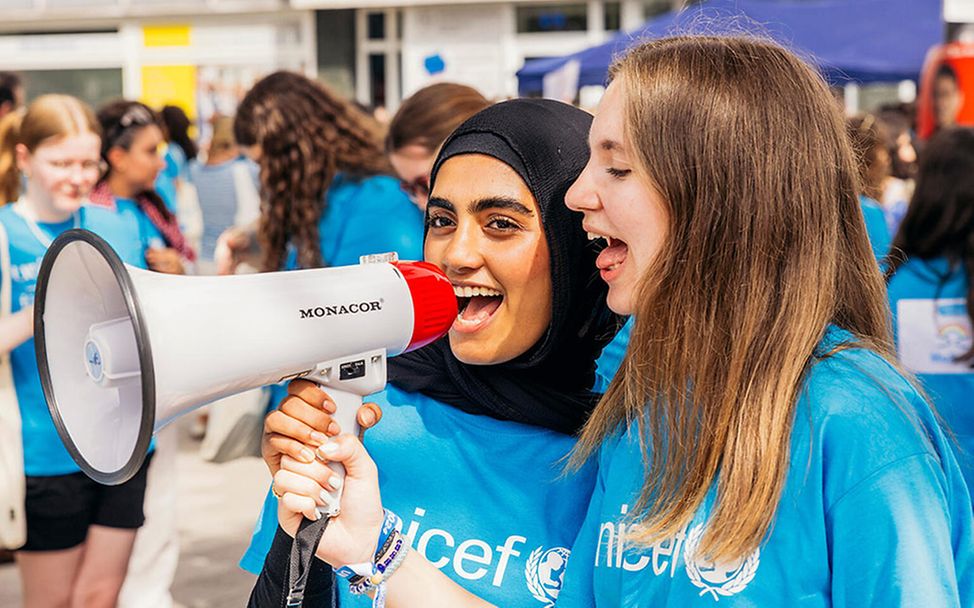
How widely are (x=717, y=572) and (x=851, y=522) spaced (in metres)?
0.18

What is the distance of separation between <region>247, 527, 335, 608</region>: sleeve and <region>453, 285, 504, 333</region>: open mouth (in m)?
0.46

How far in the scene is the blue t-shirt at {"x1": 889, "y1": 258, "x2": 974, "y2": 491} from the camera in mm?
3590

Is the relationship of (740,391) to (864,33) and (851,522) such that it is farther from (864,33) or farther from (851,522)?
(864,33)

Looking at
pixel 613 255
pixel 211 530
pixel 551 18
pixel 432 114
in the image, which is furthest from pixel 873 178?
pixel 551 18

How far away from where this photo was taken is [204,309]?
1432mm

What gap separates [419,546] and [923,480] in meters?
0.80

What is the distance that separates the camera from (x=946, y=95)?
753 cm

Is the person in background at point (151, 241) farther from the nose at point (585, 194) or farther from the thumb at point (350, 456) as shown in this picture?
the nose at point (585, 194)

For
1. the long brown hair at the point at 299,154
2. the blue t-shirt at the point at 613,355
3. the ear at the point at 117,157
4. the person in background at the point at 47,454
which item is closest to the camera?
the blue t-shirt at the point at 613,355

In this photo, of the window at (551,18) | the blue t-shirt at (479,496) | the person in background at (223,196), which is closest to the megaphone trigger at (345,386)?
the blue t-shirt at (479,496)

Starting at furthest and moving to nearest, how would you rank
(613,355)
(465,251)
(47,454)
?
(47,454), (613,355), (465,251)

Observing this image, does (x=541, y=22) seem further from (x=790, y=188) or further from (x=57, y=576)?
(x=790, y=188)

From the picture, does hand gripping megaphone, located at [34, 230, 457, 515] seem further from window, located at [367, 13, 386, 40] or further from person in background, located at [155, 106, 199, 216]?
window, located at [367, 13, 386, 40]

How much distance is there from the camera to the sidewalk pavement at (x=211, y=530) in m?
5.10
